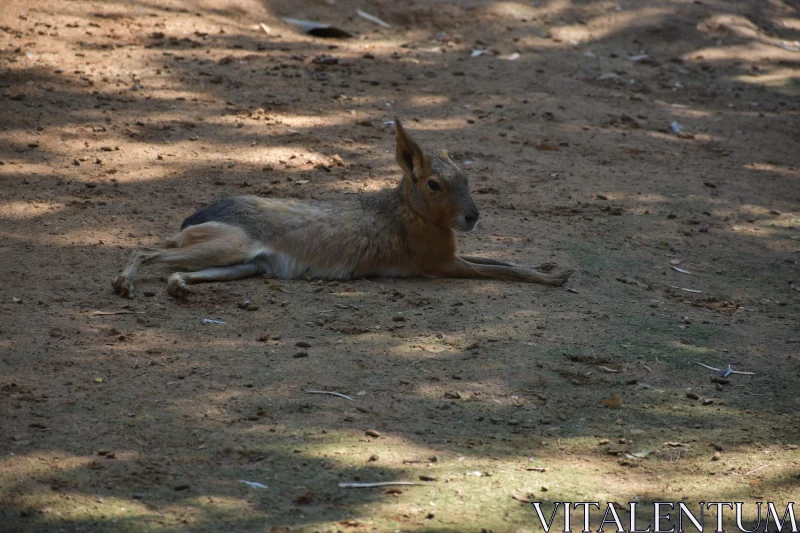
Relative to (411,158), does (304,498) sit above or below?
below

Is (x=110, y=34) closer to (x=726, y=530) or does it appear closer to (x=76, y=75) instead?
(x=76, y=75)

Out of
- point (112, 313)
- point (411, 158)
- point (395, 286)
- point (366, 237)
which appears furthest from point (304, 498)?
point (411, 158)

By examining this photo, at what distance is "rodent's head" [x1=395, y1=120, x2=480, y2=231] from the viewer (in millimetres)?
6008

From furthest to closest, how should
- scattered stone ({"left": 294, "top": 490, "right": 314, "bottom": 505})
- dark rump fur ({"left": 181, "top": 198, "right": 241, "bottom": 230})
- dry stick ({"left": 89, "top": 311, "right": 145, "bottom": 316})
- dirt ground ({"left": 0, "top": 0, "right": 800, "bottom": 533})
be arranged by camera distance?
dark rump fur ({"left": 181, "top": 198, "right": 241, "bottom": 230}) < dry stick ({"left": 89, "top": 311, "right": 145, "bottom": 316}) < dirt ground ({"left": 0, "top": 0, "right": 800, "bottom": 533}) < scattered stone ({"left": 294, "top": 490, "right": 314, "bottom": 505})

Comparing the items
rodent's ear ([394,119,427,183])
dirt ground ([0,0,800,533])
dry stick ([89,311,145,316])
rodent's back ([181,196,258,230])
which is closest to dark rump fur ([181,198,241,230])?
rodent's back ([181,196,258,230])

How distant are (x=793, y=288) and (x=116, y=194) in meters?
5.20

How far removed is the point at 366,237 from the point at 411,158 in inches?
25.4

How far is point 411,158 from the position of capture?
6156 mm

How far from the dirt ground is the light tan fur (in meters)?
0.17

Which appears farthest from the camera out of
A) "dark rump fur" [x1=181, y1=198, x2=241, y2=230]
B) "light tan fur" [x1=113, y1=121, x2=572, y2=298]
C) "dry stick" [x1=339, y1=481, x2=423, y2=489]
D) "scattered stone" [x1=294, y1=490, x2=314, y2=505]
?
"dark rump fur" [x1=181, y1=198, x2=241, y2=230]

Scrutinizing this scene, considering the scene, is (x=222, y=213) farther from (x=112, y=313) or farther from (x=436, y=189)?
(x=436, y=189)

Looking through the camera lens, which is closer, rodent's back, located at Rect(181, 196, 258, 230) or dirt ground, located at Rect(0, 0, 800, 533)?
dirt ground, located at Rect(0, 0, 800, 533)

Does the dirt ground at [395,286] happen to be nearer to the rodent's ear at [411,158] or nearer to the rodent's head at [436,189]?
the rodent's head at [436,189]

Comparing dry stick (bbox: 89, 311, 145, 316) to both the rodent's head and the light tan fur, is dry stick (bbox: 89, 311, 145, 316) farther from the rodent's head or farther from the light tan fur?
the rodent's head
